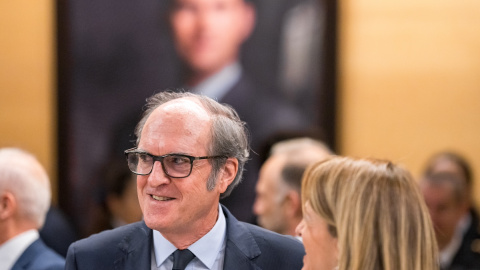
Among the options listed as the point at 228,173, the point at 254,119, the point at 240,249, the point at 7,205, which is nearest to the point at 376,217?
the point at 240,249

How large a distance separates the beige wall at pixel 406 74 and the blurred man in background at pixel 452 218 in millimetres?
464

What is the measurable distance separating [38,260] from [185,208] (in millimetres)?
998

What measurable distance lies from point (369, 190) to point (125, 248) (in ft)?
2.95

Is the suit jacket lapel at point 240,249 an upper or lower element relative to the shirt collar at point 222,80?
lower

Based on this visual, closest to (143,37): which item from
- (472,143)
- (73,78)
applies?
(73,78)

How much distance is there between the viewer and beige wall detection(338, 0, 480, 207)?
5.76m

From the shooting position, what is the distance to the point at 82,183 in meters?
5.57

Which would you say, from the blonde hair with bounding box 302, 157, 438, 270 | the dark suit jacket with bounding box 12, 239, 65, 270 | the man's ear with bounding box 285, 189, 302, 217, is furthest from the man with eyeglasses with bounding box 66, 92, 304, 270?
the man's ear with bounding box 285, 189, 302, 217

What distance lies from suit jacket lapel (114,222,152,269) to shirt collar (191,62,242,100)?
299 centimetres

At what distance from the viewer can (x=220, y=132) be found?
9.05 ft

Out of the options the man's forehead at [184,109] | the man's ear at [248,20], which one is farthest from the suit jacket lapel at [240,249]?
the man's ear at [248,20]

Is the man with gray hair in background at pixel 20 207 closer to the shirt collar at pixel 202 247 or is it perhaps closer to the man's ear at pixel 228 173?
the shirt collar at pixel 202 247

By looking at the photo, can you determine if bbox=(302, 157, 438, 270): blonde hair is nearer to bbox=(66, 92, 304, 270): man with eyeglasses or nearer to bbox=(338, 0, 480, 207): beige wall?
bbox=(66, 92, 304, 270): man with eyeglasses

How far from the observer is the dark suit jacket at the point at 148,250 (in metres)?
→ 2.68
